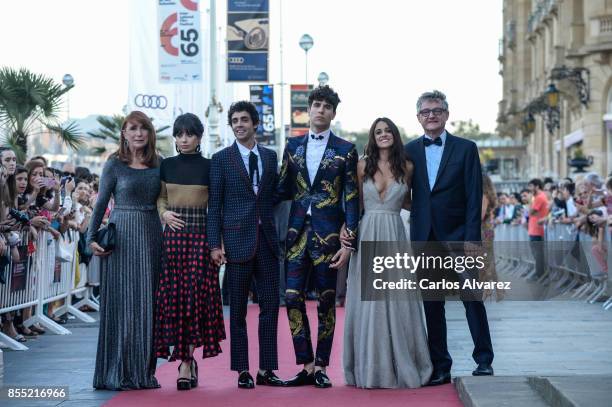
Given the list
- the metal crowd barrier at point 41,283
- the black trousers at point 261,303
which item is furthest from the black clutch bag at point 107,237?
the metal crowd barrier at point 41,283

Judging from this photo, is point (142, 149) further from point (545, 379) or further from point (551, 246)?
point (551, 246)

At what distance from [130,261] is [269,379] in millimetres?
1369

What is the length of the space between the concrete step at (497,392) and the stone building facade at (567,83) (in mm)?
30322

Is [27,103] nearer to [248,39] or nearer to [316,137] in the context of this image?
[248,39]

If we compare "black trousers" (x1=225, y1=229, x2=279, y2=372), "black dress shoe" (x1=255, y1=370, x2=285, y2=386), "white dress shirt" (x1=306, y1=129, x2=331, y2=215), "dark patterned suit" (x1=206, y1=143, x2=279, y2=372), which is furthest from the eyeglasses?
"black dress shoe" (x1=255, y1=370, x2=285, y2=386)

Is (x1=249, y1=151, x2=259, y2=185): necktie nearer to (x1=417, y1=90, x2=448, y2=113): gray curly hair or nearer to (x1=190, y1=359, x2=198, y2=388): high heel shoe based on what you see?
(x1=417, y1=90, x2=448, y2=113): gray curly hair

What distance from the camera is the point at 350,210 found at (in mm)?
9266

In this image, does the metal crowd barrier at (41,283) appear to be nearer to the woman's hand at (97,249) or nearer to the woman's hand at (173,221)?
the woman's hand at (97,249)

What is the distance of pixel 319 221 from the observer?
363 inches

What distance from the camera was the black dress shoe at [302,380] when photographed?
9.30 metres

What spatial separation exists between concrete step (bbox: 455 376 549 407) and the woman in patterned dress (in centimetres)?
193

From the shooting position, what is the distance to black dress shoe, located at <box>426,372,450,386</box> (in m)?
9.18

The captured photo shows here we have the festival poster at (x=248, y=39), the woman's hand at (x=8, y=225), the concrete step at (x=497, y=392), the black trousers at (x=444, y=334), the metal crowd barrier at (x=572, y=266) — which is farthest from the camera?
the festival poster at (x=248, y=39)

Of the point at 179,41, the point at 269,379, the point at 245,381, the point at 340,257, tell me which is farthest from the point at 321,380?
the point at 179,41
